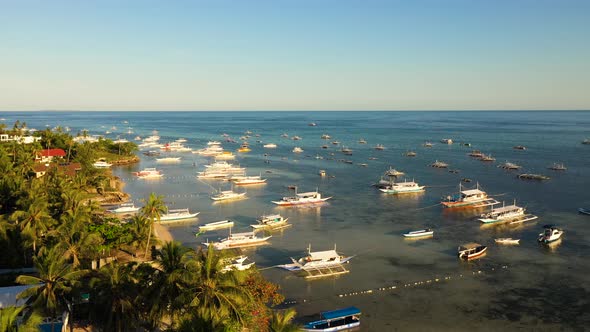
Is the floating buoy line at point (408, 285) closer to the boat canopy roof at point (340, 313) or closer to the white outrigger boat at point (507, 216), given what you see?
the boat canopy roof at point (340, 313)

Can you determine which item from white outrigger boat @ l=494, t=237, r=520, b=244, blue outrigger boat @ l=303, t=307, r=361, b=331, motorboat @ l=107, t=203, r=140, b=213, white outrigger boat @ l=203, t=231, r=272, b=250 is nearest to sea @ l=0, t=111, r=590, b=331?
white outrigger boat @ l=494, t=237, r=520, b=244

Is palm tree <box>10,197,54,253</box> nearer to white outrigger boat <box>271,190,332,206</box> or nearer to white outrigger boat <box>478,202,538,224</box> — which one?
white outrigger boat <box>271,190,332,206</box>

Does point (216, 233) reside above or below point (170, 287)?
below

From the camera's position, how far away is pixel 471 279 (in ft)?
148

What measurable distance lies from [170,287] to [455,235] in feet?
144

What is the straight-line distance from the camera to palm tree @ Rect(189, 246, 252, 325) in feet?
80.1

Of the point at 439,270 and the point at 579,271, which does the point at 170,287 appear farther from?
the point at 579,271

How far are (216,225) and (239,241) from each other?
378 inches

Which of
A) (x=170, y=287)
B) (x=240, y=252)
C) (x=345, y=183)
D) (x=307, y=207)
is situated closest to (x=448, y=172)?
(x=345, y=183)

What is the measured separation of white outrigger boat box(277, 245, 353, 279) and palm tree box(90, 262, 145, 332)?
854 inches

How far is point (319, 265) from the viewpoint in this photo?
46375mm

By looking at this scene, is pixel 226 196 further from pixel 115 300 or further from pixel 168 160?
pixel 168 160

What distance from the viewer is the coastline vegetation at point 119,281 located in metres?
24.7

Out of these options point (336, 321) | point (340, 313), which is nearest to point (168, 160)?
point (340, 313)
